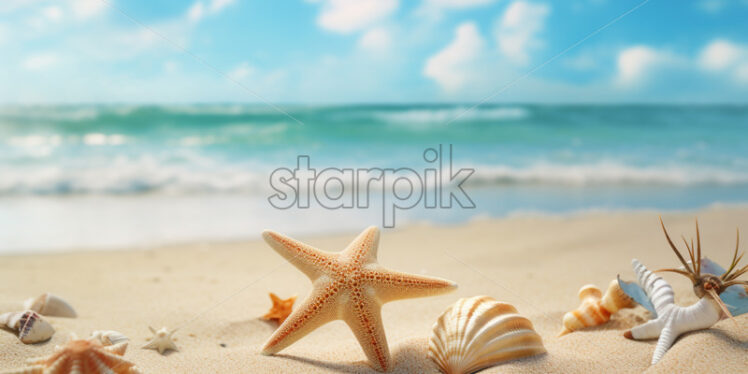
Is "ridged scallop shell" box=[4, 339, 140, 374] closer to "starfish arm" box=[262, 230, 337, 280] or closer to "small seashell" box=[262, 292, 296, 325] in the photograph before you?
"starfish arm" box=[262, 230, 337, 280]

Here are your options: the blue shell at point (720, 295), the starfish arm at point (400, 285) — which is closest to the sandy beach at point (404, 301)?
the blue shell at point (720, 295)

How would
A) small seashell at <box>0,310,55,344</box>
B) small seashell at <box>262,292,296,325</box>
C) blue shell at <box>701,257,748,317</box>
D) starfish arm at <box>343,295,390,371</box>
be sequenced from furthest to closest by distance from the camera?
small seashell at <box>262,292,296,325</box> < small seashell at <box>0,310,55,344</box> < starfish arm at <box>343,295,390,371</box> < blue shell at <box>701,257,748,317</box>

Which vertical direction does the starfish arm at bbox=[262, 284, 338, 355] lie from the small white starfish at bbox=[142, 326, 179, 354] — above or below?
above

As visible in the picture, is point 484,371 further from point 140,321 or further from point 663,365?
point 140,321

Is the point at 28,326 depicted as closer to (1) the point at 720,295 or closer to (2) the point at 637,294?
(2) the point at 637,294

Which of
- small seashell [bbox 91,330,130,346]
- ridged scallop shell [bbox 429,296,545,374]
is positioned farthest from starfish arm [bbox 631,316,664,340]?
small seashell [bbox 91,330,130,346]
